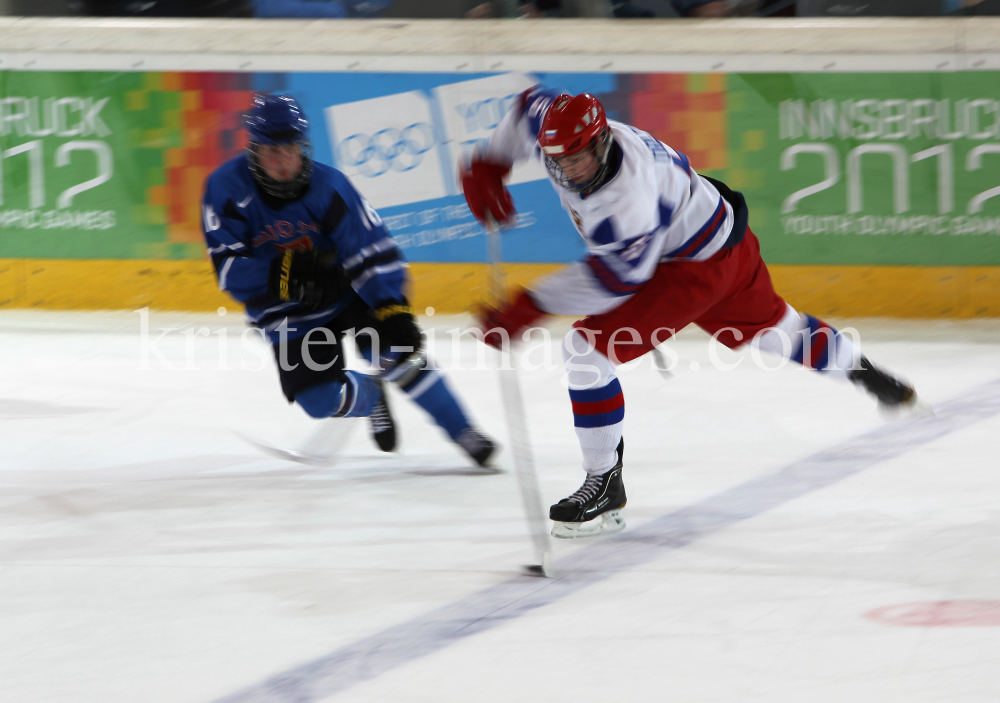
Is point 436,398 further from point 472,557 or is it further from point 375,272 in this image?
point 472,557

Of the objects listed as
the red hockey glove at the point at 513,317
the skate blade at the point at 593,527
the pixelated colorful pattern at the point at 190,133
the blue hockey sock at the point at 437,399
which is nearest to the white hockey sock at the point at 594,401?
the skate blade at the point at 593,527

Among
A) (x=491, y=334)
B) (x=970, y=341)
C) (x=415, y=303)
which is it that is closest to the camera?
(x=491, y=334)

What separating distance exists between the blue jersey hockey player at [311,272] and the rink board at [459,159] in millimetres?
2191

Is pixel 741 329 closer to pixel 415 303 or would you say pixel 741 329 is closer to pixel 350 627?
pixel 350 627

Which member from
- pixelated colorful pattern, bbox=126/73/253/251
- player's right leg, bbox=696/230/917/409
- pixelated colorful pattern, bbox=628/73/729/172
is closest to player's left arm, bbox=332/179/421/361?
player's right leg, bbox=696/230/917/409

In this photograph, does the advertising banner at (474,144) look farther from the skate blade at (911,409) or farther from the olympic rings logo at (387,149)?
the skate blade at (911,409)

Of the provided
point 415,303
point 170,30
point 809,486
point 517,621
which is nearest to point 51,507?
point 517,621

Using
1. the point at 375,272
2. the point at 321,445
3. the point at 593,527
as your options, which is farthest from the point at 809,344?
the point at 321,445

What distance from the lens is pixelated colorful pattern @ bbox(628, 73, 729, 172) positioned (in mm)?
5277

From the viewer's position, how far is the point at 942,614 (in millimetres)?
2092

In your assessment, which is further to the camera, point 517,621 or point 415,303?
point 415,303

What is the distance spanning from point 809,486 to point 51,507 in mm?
2057

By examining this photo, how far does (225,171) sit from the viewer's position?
3062mm

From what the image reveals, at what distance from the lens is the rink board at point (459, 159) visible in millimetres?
5141
